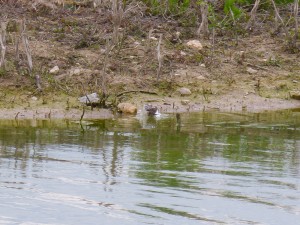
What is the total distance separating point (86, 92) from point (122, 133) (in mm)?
1721

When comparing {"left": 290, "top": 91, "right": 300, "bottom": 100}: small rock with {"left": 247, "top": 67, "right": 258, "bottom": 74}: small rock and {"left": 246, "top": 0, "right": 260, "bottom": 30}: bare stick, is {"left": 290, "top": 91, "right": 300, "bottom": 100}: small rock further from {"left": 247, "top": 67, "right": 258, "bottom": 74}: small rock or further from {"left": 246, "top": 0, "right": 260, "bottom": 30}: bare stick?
{"left": 246, "top": 0, "right": 260, "bottom": 30}: bare stick

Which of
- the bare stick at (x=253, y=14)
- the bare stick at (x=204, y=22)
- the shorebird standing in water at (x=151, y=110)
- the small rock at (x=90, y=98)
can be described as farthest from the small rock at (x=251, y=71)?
the small rock at (x=90, y=98)

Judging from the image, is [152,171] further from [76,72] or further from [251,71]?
[251,71]

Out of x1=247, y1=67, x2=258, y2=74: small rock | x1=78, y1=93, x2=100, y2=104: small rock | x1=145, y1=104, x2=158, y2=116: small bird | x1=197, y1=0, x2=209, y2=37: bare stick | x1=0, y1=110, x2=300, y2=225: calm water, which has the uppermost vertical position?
x1=197, y1=0, x2=209, y2=37: bare stick

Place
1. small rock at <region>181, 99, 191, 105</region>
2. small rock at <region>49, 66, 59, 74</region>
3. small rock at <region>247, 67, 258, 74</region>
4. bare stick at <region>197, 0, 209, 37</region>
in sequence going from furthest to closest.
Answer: bare stick at <region>197, 0, 209, 37</region> < small rock at <region>247, 67, 258, 74</region> < small rock at <region>49, 66, 59, 74</region> < small rock at <region>181, 99, 191, 105</region>

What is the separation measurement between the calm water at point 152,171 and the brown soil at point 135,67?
81 centimetres

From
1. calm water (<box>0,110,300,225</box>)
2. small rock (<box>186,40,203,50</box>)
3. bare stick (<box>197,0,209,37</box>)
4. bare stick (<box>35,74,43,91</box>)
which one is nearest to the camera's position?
calm water (<box>0,110,300,225</box>)

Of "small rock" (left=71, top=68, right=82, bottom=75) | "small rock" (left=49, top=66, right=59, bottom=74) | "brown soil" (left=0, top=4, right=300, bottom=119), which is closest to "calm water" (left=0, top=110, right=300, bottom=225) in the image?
"brown soil" (left=0, top=4, right=300, bottom=119)

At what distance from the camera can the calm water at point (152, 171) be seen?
6281mm

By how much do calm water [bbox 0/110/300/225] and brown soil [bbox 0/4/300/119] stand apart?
0.81 m

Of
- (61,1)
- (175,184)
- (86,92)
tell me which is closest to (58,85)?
(86,92)

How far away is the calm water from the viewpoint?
6.28 m

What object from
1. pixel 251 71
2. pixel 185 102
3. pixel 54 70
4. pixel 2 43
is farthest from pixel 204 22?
pixel 2 43

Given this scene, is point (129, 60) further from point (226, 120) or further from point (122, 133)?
point (122, 133)
